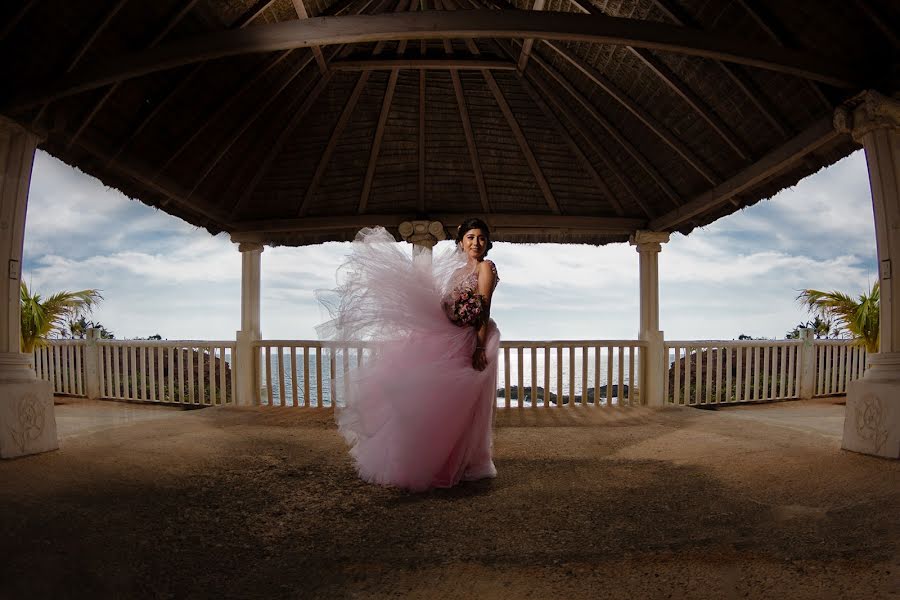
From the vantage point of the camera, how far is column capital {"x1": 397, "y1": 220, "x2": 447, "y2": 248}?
23.7ft

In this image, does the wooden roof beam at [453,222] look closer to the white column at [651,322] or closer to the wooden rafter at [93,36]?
the white column at [651,322]

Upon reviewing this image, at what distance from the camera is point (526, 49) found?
18.2 ft

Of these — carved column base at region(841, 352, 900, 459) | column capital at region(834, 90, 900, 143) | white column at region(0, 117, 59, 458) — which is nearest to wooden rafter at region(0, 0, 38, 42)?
white column at region(0, 117, 59, 458)

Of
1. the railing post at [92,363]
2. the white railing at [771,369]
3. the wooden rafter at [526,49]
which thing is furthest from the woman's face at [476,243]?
the railing post at [92,363]

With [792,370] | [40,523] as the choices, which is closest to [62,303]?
[40,523]

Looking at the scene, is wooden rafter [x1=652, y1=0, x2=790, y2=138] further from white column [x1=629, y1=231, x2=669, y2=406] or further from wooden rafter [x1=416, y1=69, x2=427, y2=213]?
wooden rafter [x1=416, y1=69, x2=427, y2=213]

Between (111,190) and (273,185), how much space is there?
224 centimetres

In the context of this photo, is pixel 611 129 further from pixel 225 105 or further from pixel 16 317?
pixel 16 317

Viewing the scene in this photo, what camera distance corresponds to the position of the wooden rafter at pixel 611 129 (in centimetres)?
614

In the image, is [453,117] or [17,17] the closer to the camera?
[17,17]

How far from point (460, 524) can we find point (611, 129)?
546 centimetres

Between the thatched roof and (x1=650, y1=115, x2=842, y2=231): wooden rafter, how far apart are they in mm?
21

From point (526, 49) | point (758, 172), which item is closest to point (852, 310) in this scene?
point (758, 172)

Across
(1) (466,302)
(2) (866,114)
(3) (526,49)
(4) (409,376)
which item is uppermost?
(3) (526,49)
